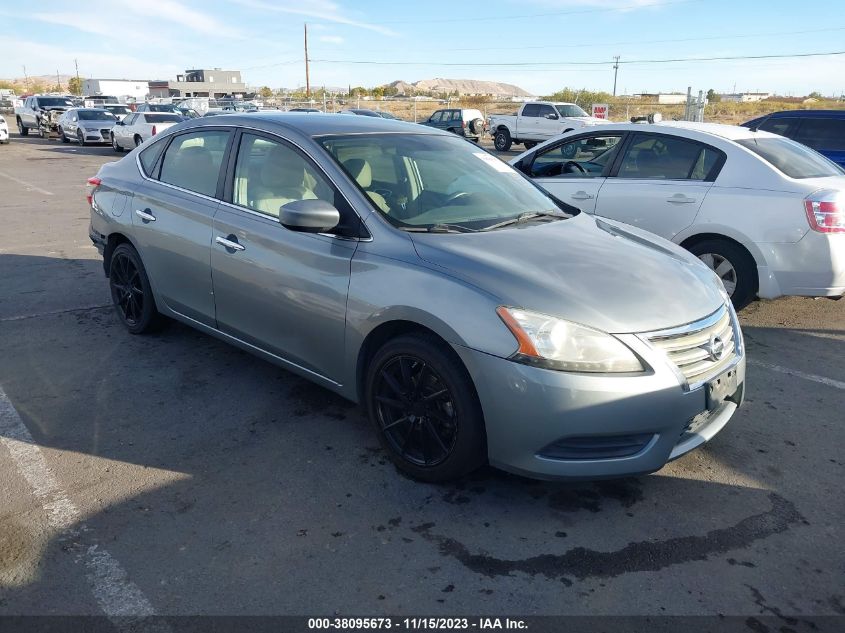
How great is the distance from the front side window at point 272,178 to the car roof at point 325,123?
16 cm

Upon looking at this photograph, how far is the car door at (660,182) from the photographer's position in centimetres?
600

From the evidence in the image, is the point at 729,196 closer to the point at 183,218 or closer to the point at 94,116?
the point at 183,218

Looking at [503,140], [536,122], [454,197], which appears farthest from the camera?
[503,140]

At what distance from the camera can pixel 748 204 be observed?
5668 millimetres

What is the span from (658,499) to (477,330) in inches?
47.9

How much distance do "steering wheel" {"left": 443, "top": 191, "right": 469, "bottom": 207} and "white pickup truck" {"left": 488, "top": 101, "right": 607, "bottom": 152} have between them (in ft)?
74.4


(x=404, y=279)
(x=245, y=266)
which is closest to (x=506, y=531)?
(x=404, y=279)

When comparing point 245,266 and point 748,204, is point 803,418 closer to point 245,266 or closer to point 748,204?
point 748,204

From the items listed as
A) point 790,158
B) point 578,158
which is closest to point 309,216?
point 578,158

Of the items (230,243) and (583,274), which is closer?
(583,274)

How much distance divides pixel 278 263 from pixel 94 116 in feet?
91.7

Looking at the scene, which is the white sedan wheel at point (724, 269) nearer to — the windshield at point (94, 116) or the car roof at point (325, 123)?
the car roof at point (325, 123)

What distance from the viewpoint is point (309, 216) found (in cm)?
342

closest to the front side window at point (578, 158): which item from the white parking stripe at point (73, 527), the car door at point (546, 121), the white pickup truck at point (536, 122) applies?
the white parking stripe at point (73, 527)
